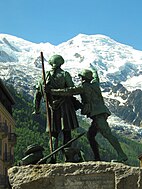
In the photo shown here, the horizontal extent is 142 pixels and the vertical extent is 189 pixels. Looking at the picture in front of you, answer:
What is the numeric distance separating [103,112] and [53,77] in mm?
1634

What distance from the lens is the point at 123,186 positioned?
43.9 feet

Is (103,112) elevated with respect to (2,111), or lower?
lower

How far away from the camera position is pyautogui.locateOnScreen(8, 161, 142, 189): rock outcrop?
1334cm

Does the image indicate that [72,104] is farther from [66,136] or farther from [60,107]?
[66,136]

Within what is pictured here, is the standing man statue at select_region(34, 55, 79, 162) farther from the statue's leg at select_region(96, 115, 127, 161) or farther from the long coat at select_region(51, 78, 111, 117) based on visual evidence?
the statue's leg at select_region(96, 115, 127, 161)

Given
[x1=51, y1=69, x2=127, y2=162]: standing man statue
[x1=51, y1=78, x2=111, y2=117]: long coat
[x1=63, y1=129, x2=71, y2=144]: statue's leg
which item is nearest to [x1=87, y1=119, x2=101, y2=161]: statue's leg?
[x1=51, y1=69, x2=127, y2=162]: standing man statue

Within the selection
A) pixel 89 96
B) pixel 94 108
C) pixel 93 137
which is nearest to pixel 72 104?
pixel 89 96

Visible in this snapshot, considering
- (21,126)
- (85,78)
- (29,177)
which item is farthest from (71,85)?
(21,126)

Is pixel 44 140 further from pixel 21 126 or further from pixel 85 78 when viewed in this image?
pixel 85 78

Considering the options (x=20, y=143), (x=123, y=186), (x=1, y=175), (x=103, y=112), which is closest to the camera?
(x=123, y=186)

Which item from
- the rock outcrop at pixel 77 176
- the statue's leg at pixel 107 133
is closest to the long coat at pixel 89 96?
the statue's leg at pixel 107 133

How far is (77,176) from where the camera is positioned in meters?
13.5

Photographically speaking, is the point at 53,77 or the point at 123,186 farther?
the point at 53,77

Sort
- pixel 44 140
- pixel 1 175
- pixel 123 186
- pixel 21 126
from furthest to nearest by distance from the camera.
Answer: pixel 21 126 < pixel 44 140 < pixel 1 175 < pixel 123 186
